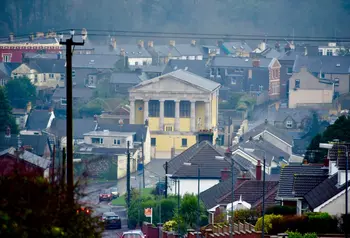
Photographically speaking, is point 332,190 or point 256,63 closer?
point 332,190

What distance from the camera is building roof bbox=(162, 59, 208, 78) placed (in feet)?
425

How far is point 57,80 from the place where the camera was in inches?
5010

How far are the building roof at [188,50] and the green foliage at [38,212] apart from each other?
134343mm

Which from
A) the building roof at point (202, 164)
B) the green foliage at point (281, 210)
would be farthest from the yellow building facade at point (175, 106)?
the green foliage at point (281, 210)

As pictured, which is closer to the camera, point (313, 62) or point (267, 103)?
point (267, 103)

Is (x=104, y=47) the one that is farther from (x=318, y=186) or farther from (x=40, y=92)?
(x=318, y=186)

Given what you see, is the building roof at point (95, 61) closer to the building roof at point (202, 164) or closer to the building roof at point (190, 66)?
the building roof at point (190, 66)

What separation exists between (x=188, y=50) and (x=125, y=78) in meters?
39.1

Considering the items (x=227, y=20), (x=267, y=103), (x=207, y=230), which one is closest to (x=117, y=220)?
(x=207, y=230)

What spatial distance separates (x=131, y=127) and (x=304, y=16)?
358 feet

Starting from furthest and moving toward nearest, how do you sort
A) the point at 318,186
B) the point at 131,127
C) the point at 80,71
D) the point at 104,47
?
the point at 104,47
the point at 80,71
the point at 131,127
the point at 318,186

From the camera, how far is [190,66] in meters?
132

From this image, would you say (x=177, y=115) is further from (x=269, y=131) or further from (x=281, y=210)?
(x=281, y=210)

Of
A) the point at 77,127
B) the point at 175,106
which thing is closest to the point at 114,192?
the point at 77,127
